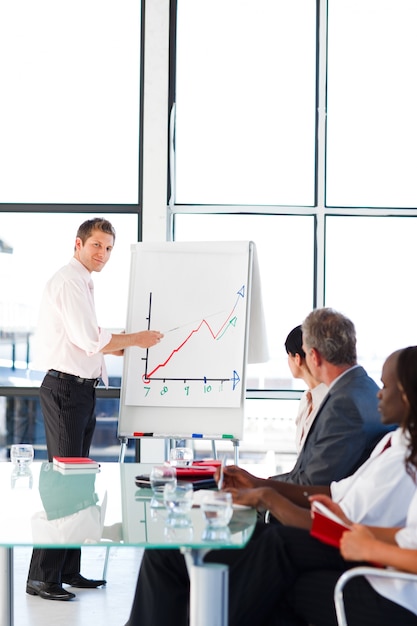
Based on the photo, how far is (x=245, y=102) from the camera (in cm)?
592

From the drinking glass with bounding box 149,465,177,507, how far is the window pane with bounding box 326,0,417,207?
11.8 feet

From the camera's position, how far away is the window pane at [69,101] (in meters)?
5.88

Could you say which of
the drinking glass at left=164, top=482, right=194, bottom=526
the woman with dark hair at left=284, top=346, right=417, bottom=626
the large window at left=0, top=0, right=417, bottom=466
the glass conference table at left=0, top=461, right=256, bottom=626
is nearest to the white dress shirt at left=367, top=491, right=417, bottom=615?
the woman with dark hair at left=284, top=346, right=417, bottom=626

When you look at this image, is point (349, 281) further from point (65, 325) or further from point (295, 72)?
point (65, 325)

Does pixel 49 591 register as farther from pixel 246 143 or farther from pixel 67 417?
pixel 246 143

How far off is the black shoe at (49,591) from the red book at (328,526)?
2.19 meters

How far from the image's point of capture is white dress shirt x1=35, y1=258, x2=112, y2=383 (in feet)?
14.1

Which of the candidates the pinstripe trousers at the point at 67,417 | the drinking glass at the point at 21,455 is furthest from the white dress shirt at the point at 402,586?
the pinstripe trousers at the point at 67,417

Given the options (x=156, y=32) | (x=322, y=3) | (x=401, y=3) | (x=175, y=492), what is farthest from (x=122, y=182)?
(x=175, y=492)

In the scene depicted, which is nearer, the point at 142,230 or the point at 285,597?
the point at 285,597

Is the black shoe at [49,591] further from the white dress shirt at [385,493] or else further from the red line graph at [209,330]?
the white dress shirt at [385,493]

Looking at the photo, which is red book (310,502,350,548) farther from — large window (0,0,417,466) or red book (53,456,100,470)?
large window (0,0,417,466)

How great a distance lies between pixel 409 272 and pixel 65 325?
2.61m

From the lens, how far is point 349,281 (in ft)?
19.4
